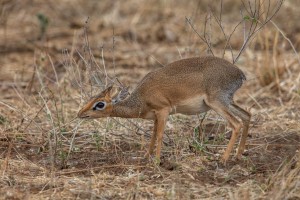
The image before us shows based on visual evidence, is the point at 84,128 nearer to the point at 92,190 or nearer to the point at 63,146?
the point at 63,146

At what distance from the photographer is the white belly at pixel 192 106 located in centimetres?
584

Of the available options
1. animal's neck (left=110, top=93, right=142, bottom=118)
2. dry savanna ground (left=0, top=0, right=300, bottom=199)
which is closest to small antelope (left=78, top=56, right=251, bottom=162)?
animal's neck (left=110, top=93, right=142, bottom=118)

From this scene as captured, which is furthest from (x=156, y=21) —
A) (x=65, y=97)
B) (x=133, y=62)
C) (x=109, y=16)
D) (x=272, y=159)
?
(x=272, y=159)

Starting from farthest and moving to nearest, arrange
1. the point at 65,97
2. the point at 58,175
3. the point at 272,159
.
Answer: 1. the point at 65,97
2. the point at 272,159
3. the point at 58,175

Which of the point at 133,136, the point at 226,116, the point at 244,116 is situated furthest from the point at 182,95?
the point at 133,136

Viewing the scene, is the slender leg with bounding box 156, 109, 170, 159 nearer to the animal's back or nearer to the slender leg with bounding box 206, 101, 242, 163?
the animal's back

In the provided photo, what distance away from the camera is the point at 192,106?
585 centimetres

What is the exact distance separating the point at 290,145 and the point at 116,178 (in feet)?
6.18

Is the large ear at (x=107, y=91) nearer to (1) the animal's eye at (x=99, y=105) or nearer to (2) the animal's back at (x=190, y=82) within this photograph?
(1) the animal's eye at (x=99, y=105)

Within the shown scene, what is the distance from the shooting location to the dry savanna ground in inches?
206

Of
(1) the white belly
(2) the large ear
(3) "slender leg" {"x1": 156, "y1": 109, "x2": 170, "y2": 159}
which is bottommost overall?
(3) "slender leg" {"x1": 156, "y1": 109, "x2": 170, "y2": 159}

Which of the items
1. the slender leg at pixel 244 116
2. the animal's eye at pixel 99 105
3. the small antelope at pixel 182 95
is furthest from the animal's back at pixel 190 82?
the animal's eye at pixel 99 105

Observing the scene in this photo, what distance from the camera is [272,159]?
605 cm

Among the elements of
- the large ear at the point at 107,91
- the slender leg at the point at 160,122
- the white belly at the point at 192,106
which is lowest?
the slender leg at the point at 160,122
